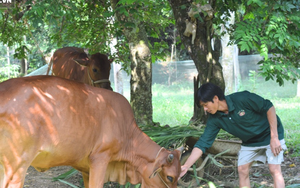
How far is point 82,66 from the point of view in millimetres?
7551

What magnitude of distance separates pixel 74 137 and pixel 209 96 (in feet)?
4.96

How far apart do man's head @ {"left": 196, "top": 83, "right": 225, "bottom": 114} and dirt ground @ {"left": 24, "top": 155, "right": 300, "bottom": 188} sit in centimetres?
150

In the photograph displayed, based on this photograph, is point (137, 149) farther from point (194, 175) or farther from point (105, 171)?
point (194, 175)

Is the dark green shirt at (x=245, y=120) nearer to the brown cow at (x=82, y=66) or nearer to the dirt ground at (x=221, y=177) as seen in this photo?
the dirt ground at (x=221, y=177)

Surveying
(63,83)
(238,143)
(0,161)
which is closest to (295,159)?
(238,143)

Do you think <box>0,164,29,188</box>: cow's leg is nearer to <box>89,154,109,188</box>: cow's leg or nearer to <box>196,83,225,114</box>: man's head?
<box>89,154,109,188</box>: cow's leg

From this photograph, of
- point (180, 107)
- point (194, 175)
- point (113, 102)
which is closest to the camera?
point (113, 102)

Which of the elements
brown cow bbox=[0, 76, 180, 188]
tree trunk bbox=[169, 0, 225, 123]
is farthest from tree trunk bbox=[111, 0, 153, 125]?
brown cow bbox=[0, 76, 180, 188]

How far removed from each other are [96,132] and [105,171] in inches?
18.6

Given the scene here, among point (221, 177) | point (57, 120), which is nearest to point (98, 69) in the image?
point (221, 177)

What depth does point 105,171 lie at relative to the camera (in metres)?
4.36

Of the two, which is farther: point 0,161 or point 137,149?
point 137,149

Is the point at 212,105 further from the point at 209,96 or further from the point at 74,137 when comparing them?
the point at 74,137

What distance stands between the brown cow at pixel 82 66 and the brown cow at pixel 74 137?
2.36 meters
